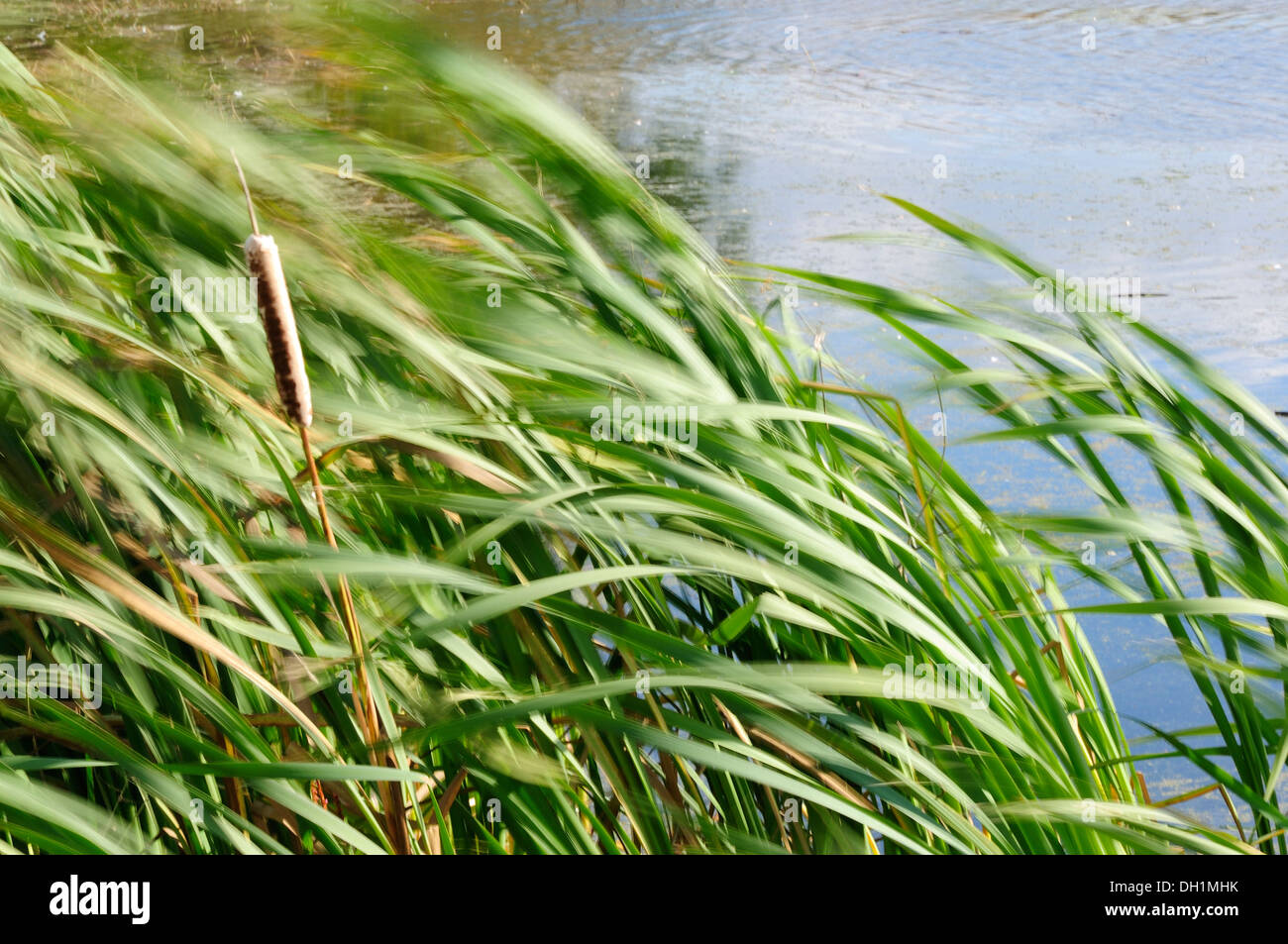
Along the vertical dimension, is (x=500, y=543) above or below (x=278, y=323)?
below

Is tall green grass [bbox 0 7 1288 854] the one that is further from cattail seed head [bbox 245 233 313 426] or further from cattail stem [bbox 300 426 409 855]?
cattail seed head [bbox 245 233 313 426]

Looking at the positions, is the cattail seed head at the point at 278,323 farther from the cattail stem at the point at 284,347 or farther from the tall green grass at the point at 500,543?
the tall green grass at the point at 500,543

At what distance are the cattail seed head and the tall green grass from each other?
12 cm

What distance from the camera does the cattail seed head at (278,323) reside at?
64 centimetres

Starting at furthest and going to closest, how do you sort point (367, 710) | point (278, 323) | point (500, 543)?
1. point (500, 543)
2. point (367, 710)
3. point (278, 323)

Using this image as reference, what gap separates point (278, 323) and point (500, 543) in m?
0.34

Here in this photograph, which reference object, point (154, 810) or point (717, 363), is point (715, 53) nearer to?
point (717, 363)

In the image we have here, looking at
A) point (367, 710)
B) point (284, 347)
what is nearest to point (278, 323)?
point (284, 347)

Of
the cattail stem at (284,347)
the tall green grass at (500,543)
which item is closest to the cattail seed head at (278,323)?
the cattail stem at (284,347)

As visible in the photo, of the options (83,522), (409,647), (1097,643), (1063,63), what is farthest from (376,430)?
(1063,63)

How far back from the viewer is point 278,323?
2.15 ft

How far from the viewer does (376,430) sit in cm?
88

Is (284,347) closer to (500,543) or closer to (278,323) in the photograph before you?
(278,323)

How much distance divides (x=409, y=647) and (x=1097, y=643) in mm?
1602
